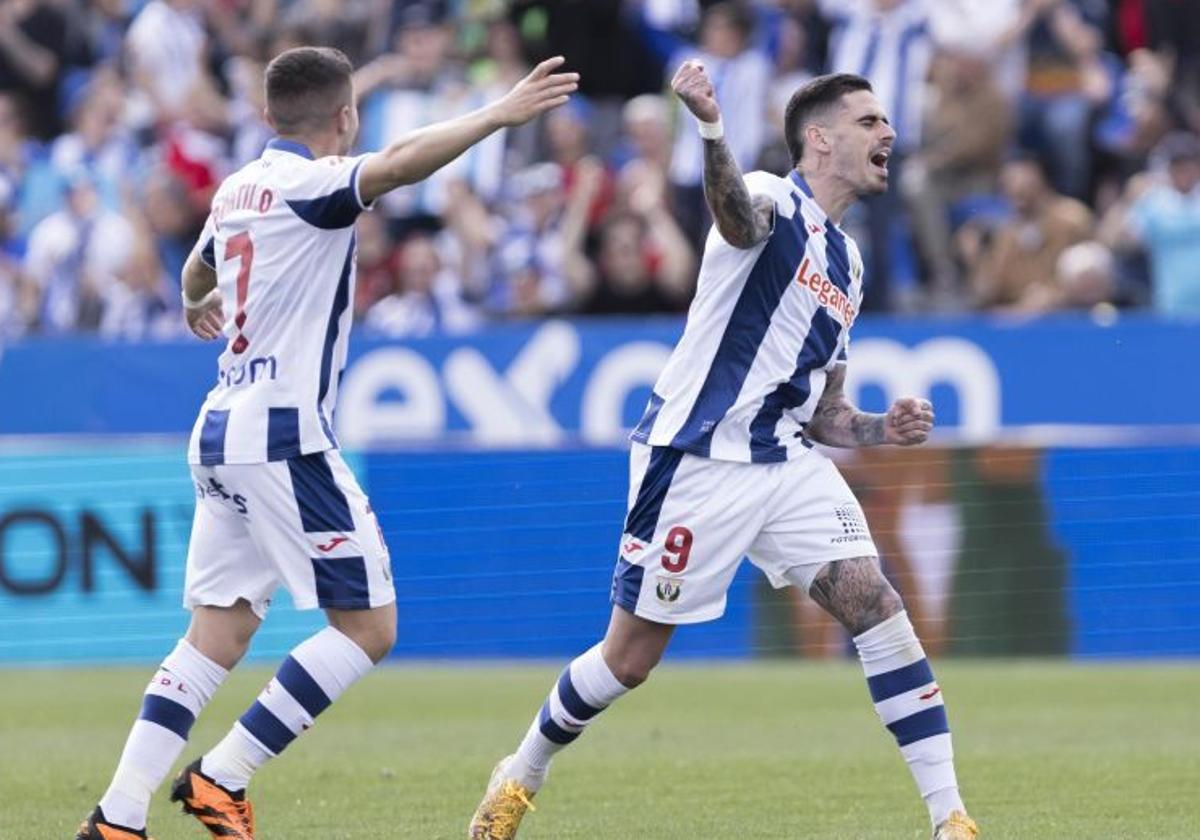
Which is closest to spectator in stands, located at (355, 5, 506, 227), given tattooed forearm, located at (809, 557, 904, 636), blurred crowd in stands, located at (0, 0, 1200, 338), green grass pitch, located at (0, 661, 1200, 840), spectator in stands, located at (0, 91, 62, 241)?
blurred crowd in stands, located at (0, 0, 1200, 338)

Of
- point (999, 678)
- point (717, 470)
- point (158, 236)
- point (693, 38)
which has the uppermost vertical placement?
point (693, 38)

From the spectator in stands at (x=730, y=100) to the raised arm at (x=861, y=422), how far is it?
35.7ft

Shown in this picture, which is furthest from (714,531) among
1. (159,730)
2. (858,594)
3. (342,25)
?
(342,25)

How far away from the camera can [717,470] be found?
8141 millimetres

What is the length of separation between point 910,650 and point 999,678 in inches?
283

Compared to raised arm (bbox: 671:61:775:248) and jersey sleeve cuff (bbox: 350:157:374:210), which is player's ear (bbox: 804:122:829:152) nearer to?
raised arm (bbox: 671:61:775:248)

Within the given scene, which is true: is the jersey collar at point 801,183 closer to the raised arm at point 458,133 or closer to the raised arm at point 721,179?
the raised arm at point 721,179

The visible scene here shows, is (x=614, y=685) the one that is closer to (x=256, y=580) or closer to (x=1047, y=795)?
(x=256, y=580)

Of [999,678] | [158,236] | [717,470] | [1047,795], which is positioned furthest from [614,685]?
[158,236]

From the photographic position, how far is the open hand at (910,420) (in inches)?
315

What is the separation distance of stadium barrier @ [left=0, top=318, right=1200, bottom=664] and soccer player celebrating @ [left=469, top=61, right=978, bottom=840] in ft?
26.5

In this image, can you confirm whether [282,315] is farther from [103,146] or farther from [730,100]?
[103,146]

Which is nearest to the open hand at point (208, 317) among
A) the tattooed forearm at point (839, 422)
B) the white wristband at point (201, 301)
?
the white wristband at point (201, 301)

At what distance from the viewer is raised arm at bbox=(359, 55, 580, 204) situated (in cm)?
721
